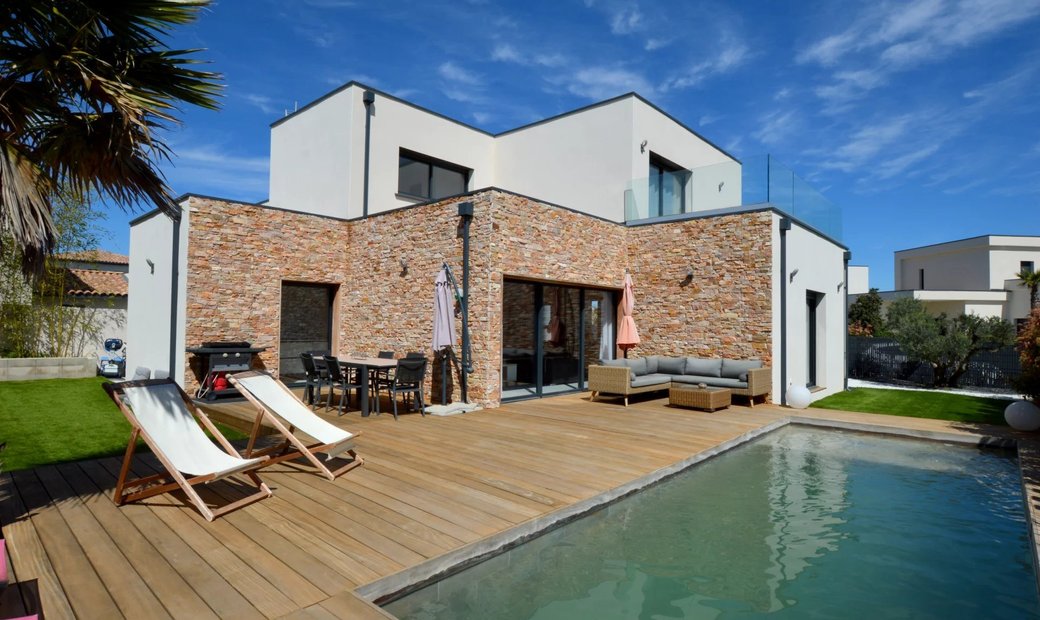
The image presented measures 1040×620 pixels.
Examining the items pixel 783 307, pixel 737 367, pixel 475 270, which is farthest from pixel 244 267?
pixel 783 307

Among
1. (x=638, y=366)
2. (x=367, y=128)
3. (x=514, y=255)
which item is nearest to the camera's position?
(x=514, y=255)

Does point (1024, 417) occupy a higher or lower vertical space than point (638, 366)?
lower

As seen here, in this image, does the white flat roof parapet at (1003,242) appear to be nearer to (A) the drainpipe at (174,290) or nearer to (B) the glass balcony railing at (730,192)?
(B) the glass balcony railing at (730,192)

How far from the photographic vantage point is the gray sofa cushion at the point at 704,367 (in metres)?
10.5

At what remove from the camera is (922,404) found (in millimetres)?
11070

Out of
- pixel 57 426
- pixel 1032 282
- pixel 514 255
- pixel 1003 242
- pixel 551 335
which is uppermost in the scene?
pixel 1003 242

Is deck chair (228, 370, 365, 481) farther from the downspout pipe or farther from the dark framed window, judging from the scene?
the dark framed window

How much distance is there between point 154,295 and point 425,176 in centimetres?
675

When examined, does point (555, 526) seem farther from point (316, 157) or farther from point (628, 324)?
point (316, 157)

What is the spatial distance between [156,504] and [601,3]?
1099 cm

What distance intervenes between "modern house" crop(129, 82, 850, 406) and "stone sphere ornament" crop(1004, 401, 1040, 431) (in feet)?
10.8

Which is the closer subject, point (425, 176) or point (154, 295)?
point (154, 295)

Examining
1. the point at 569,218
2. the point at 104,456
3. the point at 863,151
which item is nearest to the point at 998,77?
the point at 863,151

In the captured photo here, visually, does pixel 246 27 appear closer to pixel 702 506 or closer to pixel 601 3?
pixel 601 3
